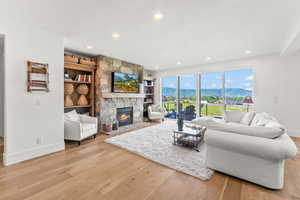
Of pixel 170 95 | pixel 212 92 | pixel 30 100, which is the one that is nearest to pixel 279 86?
pixel 212 92

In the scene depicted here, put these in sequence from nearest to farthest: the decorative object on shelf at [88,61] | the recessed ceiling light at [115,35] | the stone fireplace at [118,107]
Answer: the recessed ceiling light at [115,35]
the decorative object on shelf at [88,61]
the stone fireplace at [118,107]

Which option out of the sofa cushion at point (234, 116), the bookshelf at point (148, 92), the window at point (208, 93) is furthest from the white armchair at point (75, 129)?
the window at point (208, 93)

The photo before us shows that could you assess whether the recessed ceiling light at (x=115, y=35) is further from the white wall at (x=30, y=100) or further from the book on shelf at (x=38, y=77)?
the book on shelf at (x=38, y=77)

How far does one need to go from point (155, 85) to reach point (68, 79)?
443cm

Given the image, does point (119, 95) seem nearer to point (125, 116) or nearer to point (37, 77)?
point (125, 116)

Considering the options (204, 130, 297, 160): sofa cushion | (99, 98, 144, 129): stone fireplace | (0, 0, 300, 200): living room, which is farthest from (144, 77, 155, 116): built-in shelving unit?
(204, 130, 297, 160): sofa cushion

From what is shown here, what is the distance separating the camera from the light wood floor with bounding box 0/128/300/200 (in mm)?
1687

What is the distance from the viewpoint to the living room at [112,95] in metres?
1.83

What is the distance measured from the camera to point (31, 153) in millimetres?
2621

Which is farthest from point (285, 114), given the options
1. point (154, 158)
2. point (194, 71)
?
point (154, 158)

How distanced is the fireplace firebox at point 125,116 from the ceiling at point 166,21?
101 inches

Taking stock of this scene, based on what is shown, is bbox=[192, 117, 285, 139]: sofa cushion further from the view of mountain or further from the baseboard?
the view of mountain

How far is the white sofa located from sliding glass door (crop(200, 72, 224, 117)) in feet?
12.0

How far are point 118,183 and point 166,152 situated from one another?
128 centimetres
